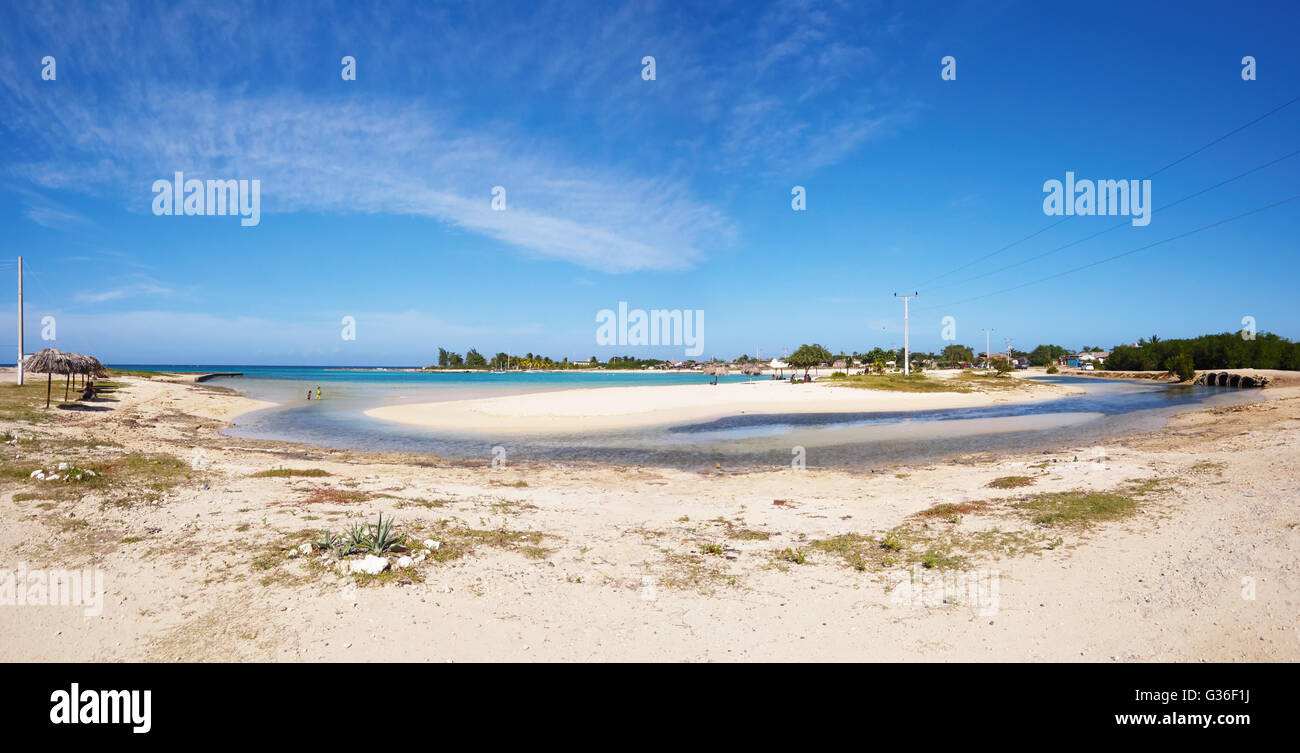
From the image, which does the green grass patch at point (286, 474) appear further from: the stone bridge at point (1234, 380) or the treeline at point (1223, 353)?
the treeline at point (1223, 353)

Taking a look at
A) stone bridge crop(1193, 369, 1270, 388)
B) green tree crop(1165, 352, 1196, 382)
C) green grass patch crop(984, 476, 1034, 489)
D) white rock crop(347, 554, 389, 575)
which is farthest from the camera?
green tree crop(1165, 352, 1196, 382)

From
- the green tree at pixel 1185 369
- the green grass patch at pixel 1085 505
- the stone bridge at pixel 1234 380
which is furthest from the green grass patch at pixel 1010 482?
the green tree at pixel 1185 369

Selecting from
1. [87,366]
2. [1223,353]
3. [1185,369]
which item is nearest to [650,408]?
[87,366]

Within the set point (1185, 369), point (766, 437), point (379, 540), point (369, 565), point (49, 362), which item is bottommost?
point (766, 437)

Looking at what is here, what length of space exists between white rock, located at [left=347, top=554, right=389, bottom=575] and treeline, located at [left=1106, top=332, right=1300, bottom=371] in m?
127

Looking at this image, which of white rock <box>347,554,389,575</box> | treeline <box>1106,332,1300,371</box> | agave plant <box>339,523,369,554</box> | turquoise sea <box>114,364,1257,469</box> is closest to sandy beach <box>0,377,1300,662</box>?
white rock <box>347,554,389,575</box>

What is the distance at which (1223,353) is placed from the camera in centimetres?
10025

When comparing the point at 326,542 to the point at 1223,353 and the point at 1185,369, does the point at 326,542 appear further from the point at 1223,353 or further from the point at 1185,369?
the point at 1223,353

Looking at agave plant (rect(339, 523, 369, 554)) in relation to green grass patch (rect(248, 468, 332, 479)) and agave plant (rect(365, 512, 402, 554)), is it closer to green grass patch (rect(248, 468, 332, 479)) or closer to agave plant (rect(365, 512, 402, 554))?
agave plant (rect(365, 512, 402, 554))

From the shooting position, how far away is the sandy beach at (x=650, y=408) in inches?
1332

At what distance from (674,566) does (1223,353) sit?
138m

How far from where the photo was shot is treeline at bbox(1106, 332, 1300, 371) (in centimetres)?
9401

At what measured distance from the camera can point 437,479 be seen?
52.6 feet
